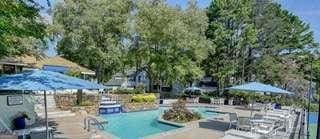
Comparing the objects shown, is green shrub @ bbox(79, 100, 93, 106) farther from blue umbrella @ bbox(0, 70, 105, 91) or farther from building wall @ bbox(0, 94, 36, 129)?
blue umbrella @ bbox(0, 70, 105, 91)

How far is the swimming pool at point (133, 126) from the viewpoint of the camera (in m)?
17.9

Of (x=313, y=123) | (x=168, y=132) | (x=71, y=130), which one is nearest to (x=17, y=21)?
(x=71, y=130)

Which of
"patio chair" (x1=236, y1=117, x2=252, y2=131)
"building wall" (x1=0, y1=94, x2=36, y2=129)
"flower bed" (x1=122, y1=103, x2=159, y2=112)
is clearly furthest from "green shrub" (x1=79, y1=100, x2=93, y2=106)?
"patio chair" (x1=236, y1=117, x2=252, y2=131)

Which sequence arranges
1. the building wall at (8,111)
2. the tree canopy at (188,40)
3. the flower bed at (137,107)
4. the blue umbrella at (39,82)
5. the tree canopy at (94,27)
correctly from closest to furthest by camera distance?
the blue umbrella at (39,82)
the building wall at (8,111)
the flower bed at (137,107)
the tree canopy at (94,27)
the tree canopy at (188,40)

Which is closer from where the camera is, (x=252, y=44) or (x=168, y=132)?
(x=168, y=132)

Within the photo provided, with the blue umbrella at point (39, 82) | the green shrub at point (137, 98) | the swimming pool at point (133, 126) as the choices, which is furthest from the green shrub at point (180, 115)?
the blue umbrella at point (39, 82)

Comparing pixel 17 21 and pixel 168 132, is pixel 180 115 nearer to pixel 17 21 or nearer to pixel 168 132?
pixel 168 132

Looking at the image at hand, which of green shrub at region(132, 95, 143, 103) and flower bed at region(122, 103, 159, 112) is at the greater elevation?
green shrub at region(132, 95, 143, 103)

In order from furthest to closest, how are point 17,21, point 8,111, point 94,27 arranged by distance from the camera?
1. point 94,27
2. point 8,111
3. point 17,21

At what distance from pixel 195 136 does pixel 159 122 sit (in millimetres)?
6001

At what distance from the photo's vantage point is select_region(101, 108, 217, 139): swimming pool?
17.9 metres

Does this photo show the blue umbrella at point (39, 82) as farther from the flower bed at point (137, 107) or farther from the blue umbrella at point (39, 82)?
the flower bed at point (137, 107)

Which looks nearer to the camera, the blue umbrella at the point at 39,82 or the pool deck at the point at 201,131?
the blue umbrella at the point at 39,82

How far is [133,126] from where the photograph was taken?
2027 centimetres
